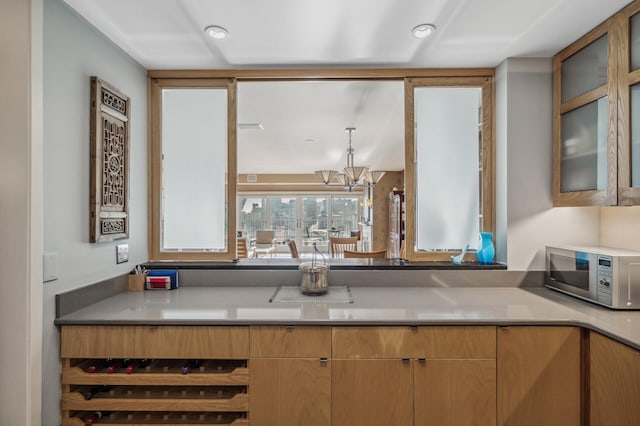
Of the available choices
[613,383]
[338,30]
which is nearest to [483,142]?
[338,30]

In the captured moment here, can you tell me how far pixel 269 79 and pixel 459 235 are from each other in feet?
5.44

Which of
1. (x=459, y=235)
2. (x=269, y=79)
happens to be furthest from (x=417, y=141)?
(x=269, y=79)

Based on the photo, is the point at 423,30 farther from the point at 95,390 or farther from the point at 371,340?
the point at 95,390

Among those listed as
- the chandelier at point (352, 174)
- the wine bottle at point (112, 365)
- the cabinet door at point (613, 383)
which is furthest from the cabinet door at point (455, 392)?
the chandelier at point (352, 174)

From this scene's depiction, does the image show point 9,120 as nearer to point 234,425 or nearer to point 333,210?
point 234,425

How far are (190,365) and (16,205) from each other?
3.28 ft

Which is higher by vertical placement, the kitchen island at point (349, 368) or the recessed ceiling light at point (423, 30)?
the recessed ceiling light at point (423, 30)

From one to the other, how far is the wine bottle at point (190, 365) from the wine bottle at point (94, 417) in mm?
441

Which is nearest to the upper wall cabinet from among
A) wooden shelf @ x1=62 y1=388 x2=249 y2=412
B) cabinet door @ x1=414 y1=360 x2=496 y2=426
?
cabinet door @ x1=414 y1=360 x2=496 y2=426

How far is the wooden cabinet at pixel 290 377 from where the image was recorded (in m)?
1.60

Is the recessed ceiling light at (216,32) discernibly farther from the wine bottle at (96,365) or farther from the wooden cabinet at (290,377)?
the wine bottle at (96,365)

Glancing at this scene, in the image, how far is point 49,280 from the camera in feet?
5.00

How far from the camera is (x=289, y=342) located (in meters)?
1.60

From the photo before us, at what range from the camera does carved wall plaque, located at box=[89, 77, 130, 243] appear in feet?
5.81
